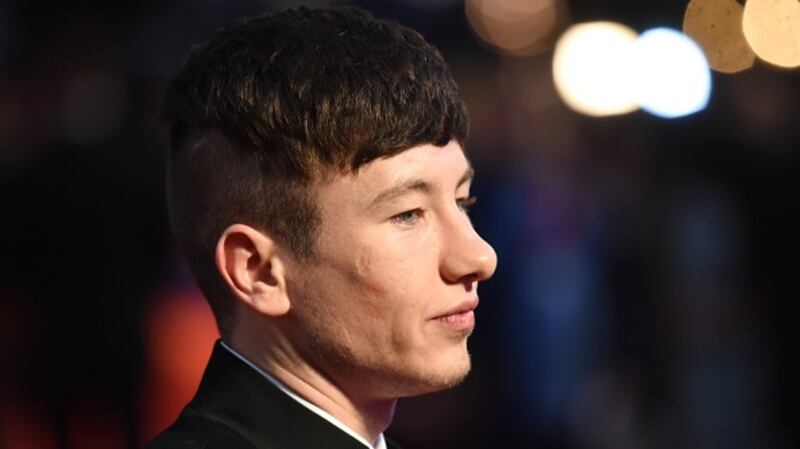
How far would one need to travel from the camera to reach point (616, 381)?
7.57 m

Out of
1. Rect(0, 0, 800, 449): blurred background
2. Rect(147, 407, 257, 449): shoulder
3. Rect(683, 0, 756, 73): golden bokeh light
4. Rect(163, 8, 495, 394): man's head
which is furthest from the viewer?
Rect(683, 0, 756, 73): golden bokeh light

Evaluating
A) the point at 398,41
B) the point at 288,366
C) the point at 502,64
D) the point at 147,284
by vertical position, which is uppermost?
the point at 398,41

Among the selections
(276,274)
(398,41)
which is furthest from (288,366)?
(398,41)

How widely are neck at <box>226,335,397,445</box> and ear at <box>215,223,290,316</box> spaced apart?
0.08 metres

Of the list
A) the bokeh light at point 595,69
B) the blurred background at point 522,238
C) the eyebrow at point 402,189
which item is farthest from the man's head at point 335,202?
the bokeh light at point 595,69

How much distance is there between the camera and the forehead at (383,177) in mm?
2322

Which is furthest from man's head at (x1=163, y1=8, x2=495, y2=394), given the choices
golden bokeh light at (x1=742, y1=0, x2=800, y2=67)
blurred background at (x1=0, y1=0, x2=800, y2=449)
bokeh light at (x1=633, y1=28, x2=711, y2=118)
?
bokeh light at (x1=633, y1=28, x2=711, y2=118)

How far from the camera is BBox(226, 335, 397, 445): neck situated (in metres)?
2.35

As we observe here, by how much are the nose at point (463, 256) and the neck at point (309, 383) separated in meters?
0.28

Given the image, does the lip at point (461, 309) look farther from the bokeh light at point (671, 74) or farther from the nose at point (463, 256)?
the bokeh light at point (671, 74)

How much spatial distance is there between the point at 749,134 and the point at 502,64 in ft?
5.55

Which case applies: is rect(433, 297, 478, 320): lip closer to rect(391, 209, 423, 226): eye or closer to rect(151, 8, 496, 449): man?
rect(151, 8, 496, 449): man

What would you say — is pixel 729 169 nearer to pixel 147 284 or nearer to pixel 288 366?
pixel 147 284

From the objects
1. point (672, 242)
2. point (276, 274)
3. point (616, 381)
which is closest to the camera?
point (276, 274)
